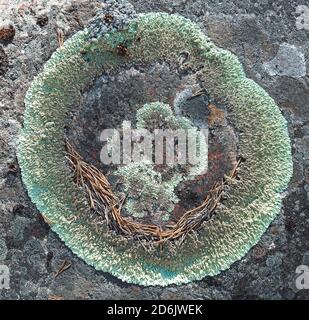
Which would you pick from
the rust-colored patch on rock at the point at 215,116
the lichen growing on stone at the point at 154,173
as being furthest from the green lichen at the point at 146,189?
the rust-colored patch on rock at the point at 215,116

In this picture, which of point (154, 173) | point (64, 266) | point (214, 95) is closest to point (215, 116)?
point (214, 95)

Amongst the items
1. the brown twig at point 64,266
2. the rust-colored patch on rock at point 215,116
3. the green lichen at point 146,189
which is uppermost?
the rust-colored patch on rock at point 215,116

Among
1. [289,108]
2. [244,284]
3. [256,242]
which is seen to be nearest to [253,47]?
[289,108]

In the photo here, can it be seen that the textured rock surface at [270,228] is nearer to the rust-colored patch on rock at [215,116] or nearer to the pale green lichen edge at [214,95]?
the pale green lichen edge at [214,95]

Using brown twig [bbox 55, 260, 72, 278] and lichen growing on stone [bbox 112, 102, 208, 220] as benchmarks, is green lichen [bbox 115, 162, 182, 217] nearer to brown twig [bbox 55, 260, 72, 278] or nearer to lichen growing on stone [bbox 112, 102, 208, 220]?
lichen growing on stone [bbox 112, 102, 208, 220]

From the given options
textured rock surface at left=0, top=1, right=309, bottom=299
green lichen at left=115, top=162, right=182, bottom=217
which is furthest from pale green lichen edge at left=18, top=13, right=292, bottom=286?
green lichen at left=115, top=162, right=182, bottom=217

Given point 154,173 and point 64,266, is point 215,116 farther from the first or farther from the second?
point 64,266

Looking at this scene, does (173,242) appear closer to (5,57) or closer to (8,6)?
(5,57)
